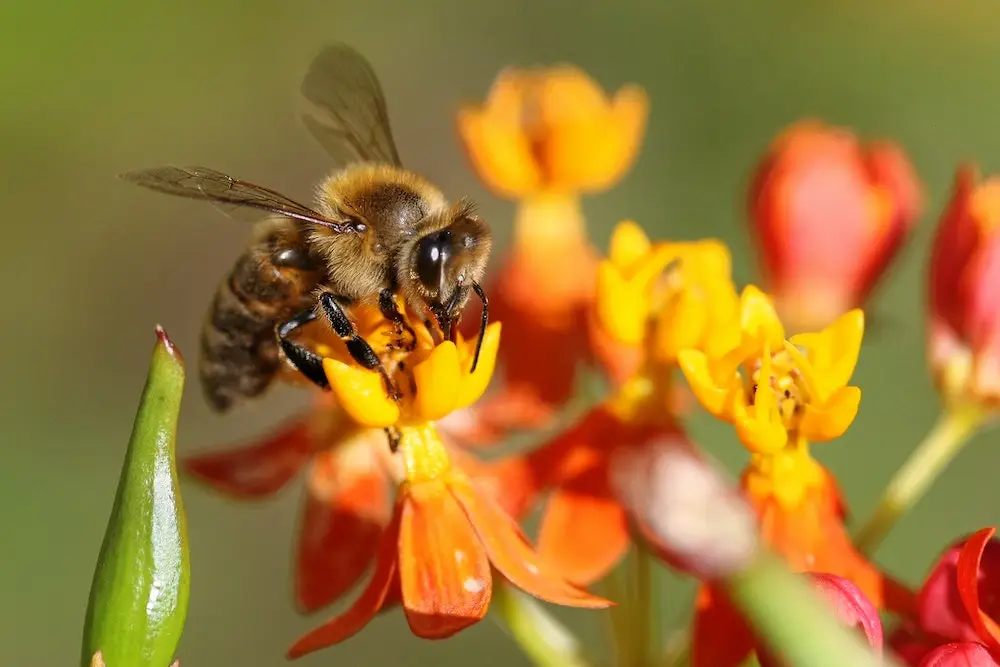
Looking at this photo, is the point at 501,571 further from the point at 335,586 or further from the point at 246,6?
the point at 246,6

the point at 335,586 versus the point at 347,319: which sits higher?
the point at 347,319

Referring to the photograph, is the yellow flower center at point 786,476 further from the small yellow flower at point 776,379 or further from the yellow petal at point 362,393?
the yellow petal at point 362,393

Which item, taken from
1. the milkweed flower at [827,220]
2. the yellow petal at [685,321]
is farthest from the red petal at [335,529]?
the milkweed flower at [827,220]

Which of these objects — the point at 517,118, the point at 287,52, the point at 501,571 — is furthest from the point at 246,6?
the point at 501,571

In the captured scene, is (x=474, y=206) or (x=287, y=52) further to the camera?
(x=287, y=52)

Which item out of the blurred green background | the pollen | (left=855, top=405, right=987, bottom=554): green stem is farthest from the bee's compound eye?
the blurred green background

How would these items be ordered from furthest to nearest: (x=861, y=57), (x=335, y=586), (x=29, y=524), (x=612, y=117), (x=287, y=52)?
(x=287, y=52) → (x=861, y=57) → (x=29, y=524) → (x=612, y=117) → (x=335, y=586)
